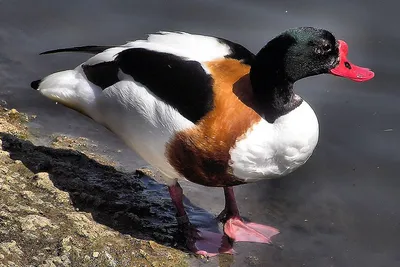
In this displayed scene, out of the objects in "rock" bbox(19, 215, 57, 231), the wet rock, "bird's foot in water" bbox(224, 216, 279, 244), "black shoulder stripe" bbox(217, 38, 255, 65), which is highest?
"black shoulder stripe" bbox(217, 38, 255, 65)

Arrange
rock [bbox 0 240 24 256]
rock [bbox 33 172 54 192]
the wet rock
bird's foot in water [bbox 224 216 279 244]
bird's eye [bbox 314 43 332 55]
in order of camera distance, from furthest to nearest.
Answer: bird's foot in water [bbox 224 216 279 244], rock [bbox 33 172 54 192], bird's eye [bbox 314 43 332 55], the wet rock, rock [bbox 0 240 24 256]

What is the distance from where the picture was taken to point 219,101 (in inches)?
162

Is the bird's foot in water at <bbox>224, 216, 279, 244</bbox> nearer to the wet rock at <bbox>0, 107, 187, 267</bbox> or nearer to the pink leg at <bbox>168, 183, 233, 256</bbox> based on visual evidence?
the pink leg at <bbox>168, 183, 233, 256</bbox>

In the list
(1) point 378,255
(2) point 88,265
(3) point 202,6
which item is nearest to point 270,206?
(1) point 378,255

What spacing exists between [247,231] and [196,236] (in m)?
0.36

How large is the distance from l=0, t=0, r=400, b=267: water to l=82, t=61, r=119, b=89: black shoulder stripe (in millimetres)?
921

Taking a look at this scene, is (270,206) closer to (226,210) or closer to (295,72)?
(226,210)

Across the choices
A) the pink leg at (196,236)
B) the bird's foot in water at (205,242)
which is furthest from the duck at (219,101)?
the bird's foot in water at (205,242)

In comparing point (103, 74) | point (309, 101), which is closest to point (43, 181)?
point (103, 74)

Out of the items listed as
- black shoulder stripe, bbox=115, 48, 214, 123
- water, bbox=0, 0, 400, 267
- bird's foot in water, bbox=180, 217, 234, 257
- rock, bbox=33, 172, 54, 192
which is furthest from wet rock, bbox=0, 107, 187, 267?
black shoulder stripe, bbox=115, 48, 214, 123

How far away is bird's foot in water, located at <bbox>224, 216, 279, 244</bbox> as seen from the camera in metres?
4.85

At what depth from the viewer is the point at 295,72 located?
13.6ft

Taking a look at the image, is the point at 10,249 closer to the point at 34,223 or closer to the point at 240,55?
the point at 34,223

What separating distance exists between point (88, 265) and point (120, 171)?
131 centimetres
